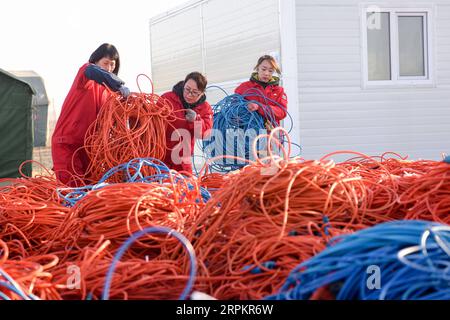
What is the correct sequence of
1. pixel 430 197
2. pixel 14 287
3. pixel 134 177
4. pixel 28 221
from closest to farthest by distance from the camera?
pixel 14 287 < pixel 430 197 < pixel 28 221 < pixel 134 177

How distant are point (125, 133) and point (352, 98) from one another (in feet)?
13.3

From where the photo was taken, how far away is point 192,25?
1032cm

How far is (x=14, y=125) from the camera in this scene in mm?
8078

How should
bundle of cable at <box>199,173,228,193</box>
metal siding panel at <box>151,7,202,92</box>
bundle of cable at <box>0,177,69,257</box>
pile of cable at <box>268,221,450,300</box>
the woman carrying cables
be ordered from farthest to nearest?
metal siding panel at <box>151,7,202,92</box> → the woman carrying cables → bundle of cable at <box>199,173,228,193</box> → bundle of cable at <box>0,177,69,257</box> → pile of cable at <box>268,221,450,300</box>

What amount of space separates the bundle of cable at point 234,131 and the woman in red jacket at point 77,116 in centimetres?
154

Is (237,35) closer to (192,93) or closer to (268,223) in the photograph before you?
(192,93)

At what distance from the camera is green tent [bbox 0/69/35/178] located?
26.3ft

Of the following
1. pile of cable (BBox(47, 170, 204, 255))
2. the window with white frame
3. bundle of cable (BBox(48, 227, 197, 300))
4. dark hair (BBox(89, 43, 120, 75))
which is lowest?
bundle of cable (BBox(48, 227, 197, 300))

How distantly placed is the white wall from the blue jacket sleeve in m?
3.48

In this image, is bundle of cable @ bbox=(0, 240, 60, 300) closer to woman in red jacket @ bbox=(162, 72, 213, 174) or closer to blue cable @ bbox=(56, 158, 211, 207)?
Result: blue cable @ bbox=(56, 158, 211, 207)

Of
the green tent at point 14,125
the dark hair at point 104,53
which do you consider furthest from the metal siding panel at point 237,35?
the dark hair at point 104,53

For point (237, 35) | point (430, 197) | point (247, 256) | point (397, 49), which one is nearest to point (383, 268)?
point (247, 256)

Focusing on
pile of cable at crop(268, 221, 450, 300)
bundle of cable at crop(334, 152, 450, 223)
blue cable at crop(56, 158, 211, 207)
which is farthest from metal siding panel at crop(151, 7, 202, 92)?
pile of cable at crop(268, 221, 450, 300)
